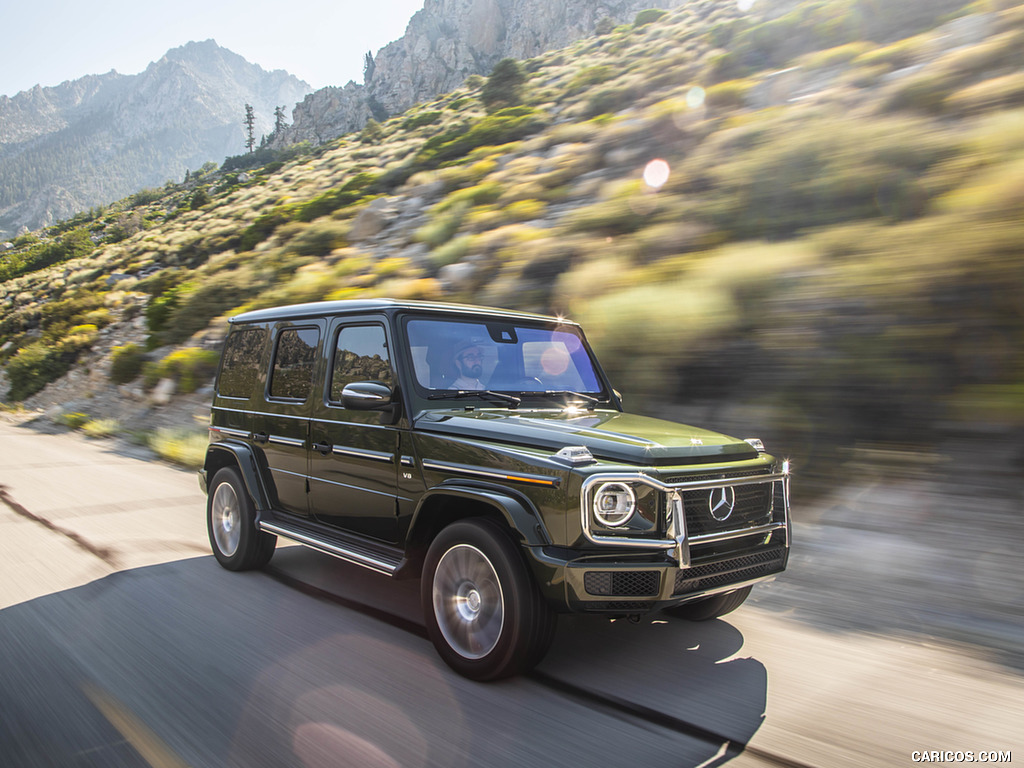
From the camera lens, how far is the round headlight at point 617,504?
125 inches

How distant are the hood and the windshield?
33 cm

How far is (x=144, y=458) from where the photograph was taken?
11281 millimetres

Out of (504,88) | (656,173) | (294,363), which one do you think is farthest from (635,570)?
(504,88)

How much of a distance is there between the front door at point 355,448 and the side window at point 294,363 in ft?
0.79

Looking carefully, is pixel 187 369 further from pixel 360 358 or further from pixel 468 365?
pixel 468 365

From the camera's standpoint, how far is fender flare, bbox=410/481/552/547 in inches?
129

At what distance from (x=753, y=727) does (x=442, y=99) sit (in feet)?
154

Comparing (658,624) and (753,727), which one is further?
(658,624)

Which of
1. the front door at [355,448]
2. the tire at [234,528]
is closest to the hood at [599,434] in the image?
the front door at [355,448]

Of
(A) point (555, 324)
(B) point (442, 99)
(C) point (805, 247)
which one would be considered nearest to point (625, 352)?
(C) point (805, 247)

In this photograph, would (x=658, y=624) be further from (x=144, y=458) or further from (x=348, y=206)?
(x=348, y=206)

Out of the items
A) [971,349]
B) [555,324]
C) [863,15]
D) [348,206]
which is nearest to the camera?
[555,324]

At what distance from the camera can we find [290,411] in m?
4.95

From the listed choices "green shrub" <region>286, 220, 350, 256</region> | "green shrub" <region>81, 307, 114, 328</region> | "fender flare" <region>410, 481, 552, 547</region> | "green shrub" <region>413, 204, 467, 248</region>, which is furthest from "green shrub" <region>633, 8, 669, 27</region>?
"fender flare" <region>410, 481, 552, 547</region>
